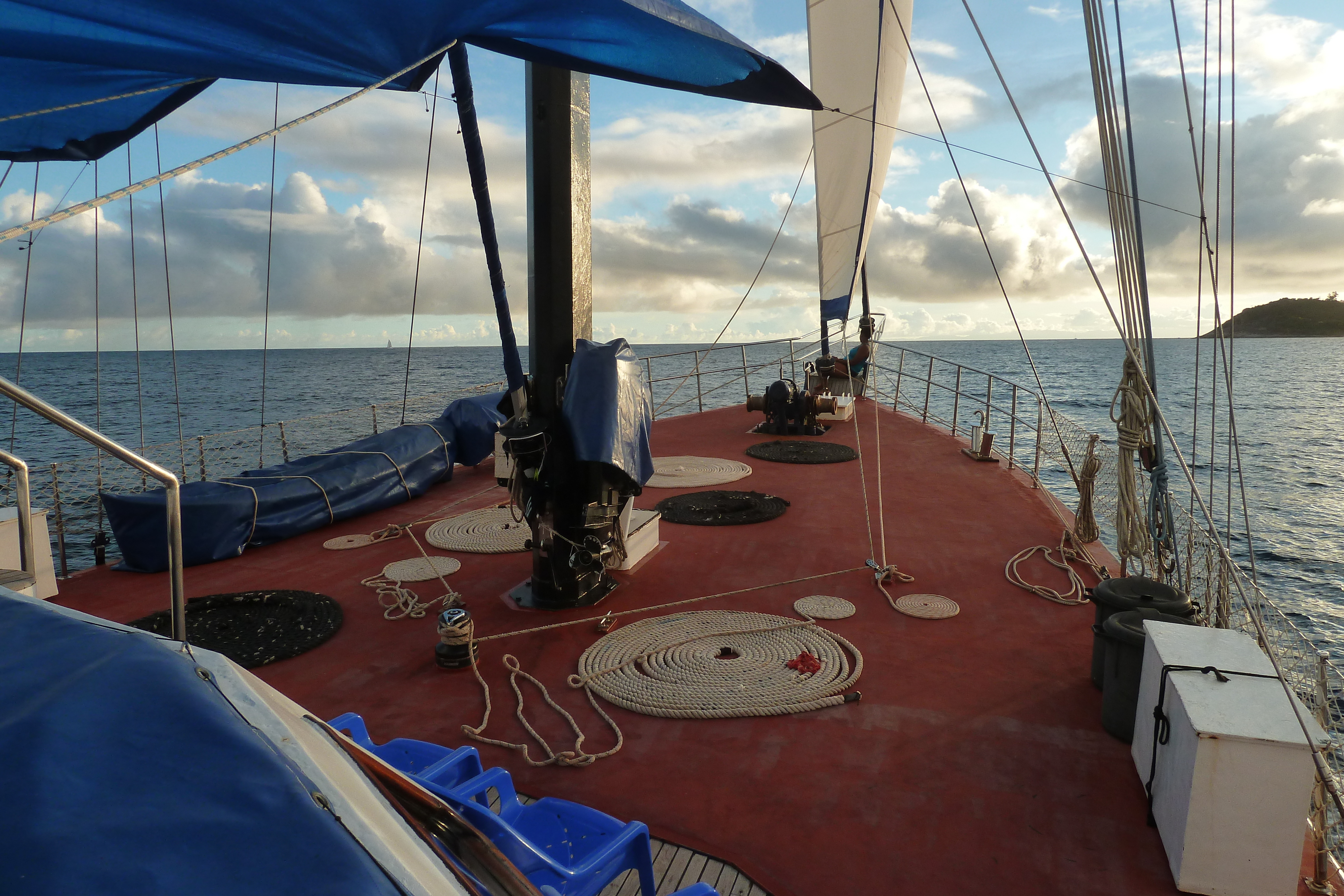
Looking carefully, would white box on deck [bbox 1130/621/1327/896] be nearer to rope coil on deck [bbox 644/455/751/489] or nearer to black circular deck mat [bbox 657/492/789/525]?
black circular deck mat [bbox 657/492/789/525]

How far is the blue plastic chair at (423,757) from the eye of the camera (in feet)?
8.21

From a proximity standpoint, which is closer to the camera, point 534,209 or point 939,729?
point 939,729

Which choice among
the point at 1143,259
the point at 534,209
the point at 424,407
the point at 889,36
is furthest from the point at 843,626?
the point at 424,407

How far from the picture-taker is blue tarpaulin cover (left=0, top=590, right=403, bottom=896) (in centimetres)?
89

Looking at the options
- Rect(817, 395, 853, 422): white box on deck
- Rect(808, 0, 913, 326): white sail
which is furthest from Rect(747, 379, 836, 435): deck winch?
Rect(808, 0, 913, 326): white sail

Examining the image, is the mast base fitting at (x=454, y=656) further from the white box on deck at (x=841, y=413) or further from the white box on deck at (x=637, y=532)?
the white box on deck at (x=841, y=413)

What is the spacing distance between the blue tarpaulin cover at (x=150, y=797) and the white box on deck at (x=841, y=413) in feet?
35.8

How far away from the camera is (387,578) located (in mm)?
5316

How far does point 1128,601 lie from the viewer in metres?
3.47

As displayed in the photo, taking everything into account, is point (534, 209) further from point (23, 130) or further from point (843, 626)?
point (23, 130)

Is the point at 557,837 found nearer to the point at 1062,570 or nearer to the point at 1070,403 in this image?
Result: the point at 1062,570

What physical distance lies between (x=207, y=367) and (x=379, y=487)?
117121 millimetres

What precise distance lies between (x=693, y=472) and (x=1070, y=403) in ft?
137

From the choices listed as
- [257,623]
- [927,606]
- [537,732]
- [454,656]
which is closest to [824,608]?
[927,606]
